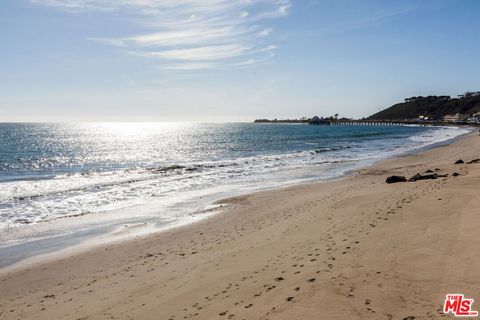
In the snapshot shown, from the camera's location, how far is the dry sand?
726cm

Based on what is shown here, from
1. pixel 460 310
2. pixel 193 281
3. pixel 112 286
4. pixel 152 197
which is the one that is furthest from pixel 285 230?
pixel 152 197

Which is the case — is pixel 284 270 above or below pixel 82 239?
Answer: above

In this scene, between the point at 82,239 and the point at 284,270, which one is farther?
the point at 82,239

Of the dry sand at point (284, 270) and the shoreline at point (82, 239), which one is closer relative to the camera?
the dry sand at point (284, 270)

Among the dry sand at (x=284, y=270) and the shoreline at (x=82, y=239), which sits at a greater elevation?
the dry sand at (x=284, y=270)

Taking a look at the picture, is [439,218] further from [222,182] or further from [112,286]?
[222,182]

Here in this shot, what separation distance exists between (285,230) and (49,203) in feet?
51.2

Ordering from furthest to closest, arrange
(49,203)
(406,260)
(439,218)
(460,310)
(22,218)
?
(49,203)
(22,218)
(439,218)
(406,260)
(460,310)

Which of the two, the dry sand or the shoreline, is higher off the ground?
the dry sand

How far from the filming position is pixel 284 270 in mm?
9359

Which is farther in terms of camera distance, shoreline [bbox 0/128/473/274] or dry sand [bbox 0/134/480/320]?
shoreline [bbox 0/128/473/274]

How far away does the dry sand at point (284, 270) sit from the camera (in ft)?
23.8

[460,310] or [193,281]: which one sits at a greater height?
[460,310]

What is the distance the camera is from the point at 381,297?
7.07 metres
